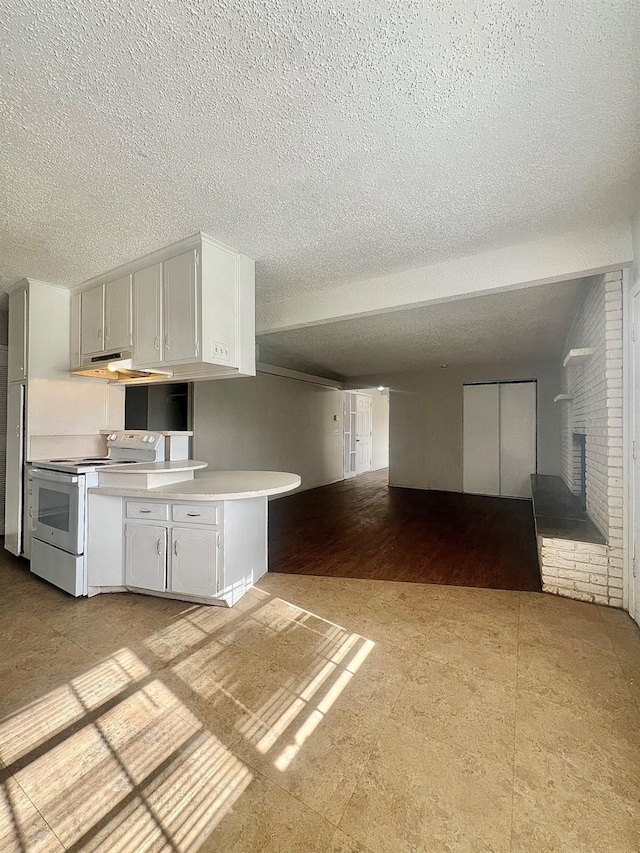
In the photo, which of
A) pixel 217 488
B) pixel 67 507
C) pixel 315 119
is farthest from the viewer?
pixel 67 507

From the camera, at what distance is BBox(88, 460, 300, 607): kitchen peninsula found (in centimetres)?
Result: 264

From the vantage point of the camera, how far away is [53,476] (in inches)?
120

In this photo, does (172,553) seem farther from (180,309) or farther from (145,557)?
(180,309)

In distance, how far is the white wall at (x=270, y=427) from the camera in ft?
18.0

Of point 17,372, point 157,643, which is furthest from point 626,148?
point 17,372

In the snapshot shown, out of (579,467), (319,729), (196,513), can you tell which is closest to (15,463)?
(196,513)

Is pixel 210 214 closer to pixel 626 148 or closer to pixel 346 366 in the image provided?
pixel 626 148

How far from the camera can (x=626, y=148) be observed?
175 cm

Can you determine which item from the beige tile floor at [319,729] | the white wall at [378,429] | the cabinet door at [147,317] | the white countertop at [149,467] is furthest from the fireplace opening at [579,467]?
the white wall at [378,429]

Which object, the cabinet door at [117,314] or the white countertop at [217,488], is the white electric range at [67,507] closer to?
the white countertop at [217,488]

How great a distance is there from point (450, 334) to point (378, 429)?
6.70 metres

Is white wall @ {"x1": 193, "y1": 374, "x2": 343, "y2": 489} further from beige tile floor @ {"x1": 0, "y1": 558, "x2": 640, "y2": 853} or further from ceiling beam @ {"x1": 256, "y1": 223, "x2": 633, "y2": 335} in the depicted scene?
beige tile floor @ {"x1": 0, "y1": 558, "x2": 640, "y2": 853}

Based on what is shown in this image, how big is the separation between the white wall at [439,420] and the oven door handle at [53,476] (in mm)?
6210

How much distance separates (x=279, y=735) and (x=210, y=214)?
2.67 metres
